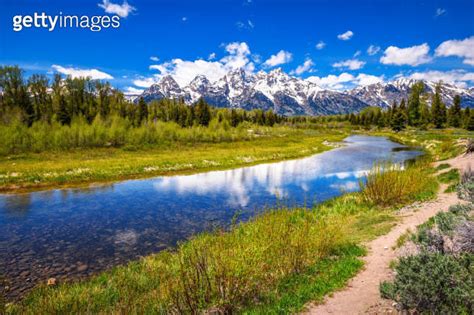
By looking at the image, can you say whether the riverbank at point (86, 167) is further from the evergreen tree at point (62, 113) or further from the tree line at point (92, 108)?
the evergreen tree at point (62, 113)

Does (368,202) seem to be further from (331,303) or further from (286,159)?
(286,159)

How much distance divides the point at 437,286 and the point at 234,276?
4455 mm

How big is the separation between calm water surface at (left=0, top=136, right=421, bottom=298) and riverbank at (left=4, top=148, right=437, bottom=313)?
2132 millimetres

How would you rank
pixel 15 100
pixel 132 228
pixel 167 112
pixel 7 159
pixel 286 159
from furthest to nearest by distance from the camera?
1. pixel 167 112
2. pixel 15 100
3. pixel 286 159
4. pixel 7 159
5. pixel 132 228

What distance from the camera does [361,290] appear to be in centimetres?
780

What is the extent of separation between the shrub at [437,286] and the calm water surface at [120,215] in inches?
242

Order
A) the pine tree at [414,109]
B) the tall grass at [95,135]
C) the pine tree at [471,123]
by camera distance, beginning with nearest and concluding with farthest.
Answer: the tall grass at [95,135], the pine tree at [471,123], the pine tree at [414,109]

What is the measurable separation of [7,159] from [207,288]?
4889cm

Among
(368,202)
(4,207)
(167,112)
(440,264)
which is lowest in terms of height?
(4,207)

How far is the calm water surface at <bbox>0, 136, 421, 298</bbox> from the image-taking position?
13164 millimetres

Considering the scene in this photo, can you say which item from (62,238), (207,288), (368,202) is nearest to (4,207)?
(62,238)

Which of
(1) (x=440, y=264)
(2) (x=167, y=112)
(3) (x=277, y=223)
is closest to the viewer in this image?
(1) (x=440, y=264)

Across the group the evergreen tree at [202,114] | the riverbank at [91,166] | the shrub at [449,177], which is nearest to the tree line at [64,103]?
the evergreen tree at [202,114]

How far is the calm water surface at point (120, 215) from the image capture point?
43.2ft
